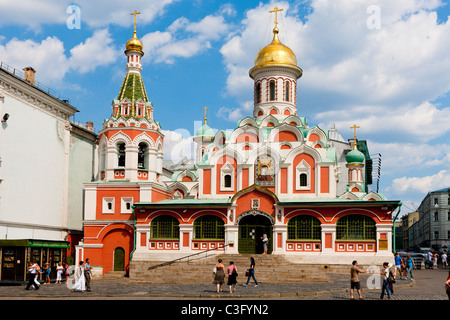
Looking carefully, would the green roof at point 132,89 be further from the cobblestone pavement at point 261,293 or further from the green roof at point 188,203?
the cobblestone pavement at point 261,293

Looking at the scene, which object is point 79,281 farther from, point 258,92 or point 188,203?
point 258,92

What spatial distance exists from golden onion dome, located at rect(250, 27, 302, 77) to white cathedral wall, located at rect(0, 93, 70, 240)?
44.5 ft

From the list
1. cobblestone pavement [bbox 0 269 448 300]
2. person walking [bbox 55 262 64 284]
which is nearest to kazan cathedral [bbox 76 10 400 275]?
person walking [bbox 55 262 64 284]

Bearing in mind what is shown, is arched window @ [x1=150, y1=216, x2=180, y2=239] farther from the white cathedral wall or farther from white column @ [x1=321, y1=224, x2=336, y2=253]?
white column @ [x1=321, y1=224, x2=336, y2=253]

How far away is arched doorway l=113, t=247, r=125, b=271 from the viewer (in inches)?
1220

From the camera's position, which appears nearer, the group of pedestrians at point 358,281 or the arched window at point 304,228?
the group of pedestrians at point 358,281

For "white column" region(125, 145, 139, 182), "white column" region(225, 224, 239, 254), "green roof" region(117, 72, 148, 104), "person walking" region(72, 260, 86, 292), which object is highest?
"green roof" region(117, 72, 148, 104)

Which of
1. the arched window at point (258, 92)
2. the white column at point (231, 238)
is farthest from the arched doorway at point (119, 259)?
the arched window at point (258, 92)

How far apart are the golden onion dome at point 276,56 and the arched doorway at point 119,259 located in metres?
14.8

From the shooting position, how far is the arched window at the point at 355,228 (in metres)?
28.2

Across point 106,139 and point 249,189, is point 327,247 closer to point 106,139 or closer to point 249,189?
point 249,189

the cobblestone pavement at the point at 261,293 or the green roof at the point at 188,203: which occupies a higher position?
the green roof at the point at 188,203

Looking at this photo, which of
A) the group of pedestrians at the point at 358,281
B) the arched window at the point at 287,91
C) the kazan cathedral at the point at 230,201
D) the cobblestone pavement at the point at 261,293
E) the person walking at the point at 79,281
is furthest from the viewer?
the arched window at the point at 287,91
